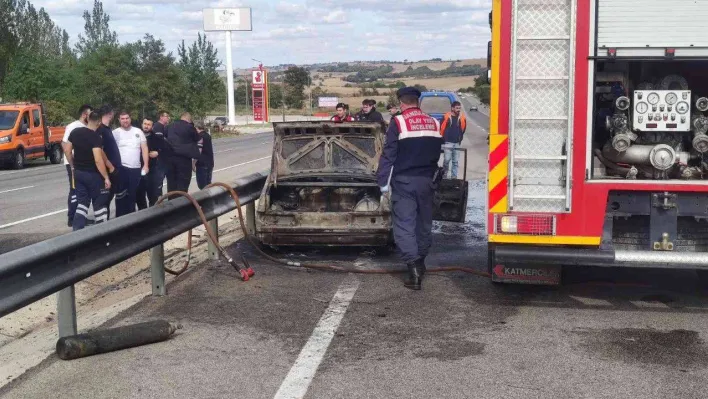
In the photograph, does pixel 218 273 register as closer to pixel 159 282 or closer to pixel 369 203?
pixel 159 282

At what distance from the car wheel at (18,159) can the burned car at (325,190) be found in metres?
20.1

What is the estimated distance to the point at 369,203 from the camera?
33.3 feet

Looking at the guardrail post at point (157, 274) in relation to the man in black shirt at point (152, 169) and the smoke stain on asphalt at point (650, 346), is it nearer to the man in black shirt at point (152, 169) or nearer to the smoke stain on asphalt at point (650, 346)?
the smoke stain on asphalt at point (650, 346)

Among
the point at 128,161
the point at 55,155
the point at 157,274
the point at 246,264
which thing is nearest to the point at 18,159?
the point at 55,155

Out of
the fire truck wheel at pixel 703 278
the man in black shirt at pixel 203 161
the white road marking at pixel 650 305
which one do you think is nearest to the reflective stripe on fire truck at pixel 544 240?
the white road marking at pixel 650 305

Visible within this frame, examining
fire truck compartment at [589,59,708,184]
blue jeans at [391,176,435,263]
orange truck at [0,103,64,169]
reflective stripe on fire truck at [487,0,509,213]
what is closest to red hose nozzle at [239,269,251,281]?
blue jeans at [391,176,435,263]

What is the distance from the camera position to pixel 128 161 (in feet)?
41.5

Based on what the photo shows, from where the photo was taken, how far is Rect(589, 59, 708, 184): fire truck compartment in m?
7.01

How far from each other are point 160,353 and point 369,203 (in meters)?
4.60

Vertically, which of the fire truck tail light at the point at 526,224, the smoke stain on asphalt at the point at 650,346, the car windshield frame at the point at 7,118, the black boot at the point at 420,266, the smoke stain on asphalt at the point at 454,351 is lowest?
the smoke stain on asphalt at the point at 650,346

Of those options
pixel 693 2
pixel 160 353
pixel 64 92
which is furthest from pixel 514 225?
pixel 64 92

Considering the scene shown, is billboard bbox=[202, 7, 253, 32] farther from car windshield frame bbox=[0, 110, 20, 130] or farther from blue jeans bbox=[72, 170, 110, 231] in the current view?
blue jeans bbox=[72, 170, 110, 231]

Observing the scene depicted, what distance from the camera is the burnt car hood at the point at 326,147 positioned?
10906 millimetres

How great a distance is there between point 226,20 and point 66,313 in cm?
10502
